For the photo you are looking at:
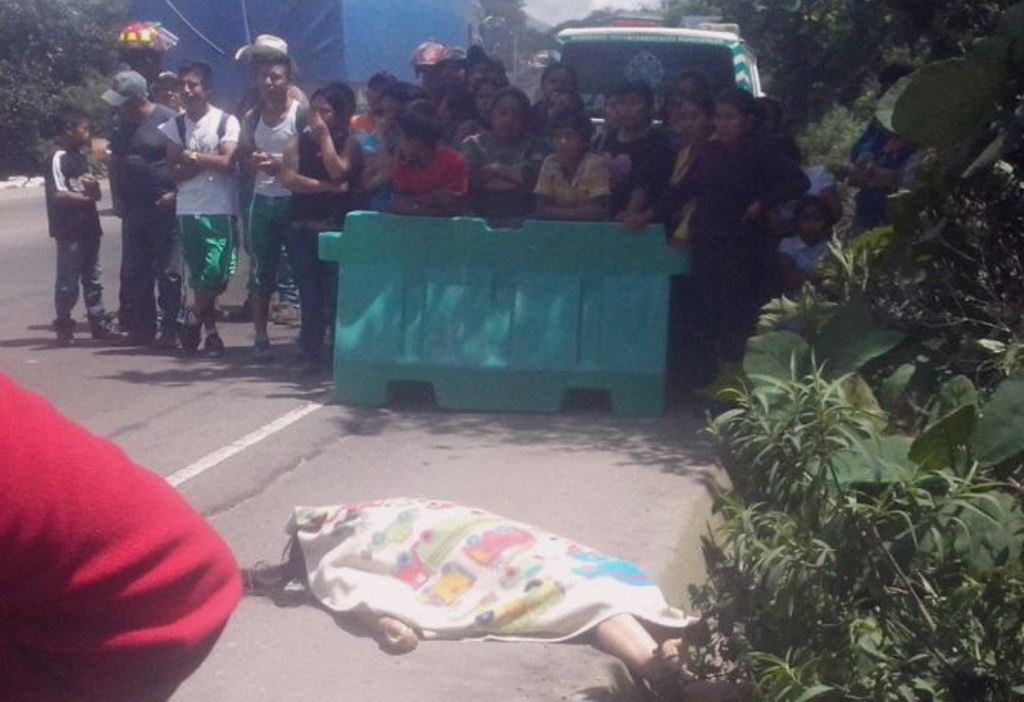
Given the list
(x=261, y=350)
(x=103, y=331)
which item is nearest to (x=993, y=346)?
(x=261, y=350)

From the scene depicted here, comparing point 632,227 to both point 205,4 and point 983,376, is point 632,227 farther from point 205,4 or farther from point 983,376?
point 205,4

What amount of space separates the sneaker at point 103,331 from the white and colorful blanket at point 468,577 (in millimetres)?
6674

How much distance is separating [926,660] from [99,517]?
2.52 m

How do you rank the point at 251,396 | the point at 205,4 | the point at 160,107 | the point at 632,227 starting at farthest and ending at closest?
the point at 205,4 → the point at 160,107 → the point at 251,396 → the point at 632,227

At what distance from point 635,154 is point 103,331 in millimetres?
4485

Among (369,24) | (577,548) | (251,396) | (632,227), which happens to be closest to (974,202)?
(577,548)

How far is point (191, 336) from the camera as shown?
11211 millimetres

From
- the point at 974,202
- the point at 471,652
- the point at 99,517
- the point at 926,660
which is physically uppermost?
the point at 974,202

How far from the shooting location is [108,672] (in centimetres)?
188

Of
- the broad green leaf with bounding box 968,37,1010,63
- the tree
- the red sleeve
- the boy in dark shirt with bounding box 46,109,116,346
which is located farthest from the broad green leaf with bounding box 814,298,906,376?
the tree

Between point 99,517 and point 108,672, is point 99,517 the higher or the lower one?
the higher one

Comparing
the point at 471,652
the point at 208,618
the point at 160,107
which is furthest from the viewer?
the point at 160,107

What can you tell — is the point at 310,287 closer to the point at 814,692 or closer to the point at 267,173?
the point at 267,173

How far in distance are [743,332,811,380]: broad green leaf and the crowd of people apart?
14.7 feet
